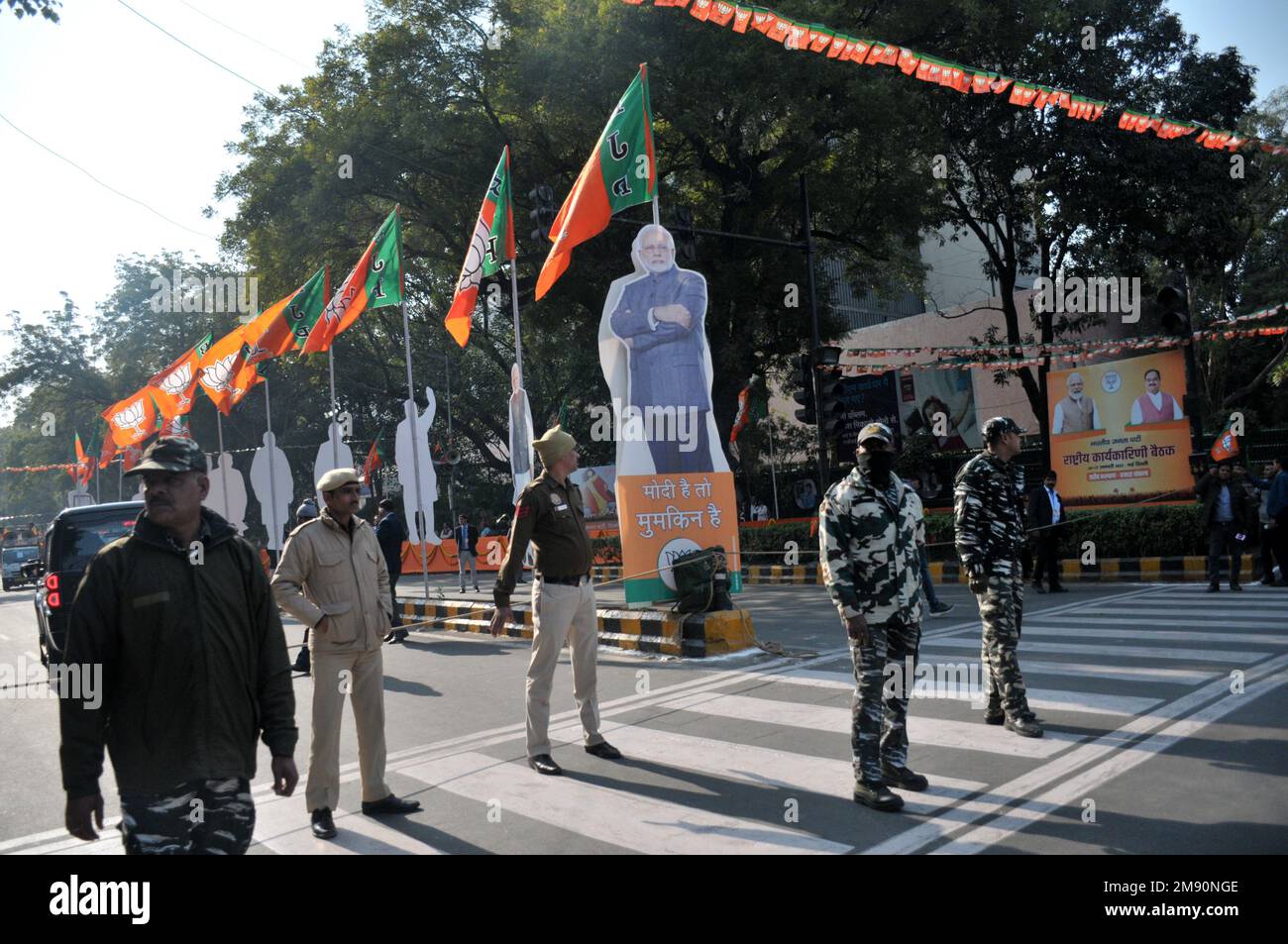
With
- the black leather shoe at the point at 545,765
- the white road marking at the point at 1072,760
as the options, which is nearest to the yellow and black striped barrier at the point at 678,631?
the black leather shoe at the point at 545,765

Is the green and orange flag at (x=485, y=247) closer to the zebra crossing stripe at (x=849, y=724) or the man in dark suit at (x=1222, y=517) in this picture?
the zebra crossing stripe at (x=849, y=724)

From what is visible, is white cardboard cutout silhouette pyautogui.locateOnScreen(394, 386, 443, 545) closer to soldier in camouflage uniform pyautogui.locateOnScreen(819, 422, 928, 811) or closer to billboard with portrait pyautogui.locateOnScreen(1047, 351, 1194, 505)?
billboard with portrait pyautogui.locateOnScreen(1047, 351, 1194, 505)

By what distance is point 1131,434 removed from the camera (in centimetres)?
1742

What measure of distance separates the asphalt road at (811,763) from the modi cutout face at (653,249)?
432 centimetres

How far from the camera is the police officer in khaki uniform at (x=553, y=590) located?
244 inches

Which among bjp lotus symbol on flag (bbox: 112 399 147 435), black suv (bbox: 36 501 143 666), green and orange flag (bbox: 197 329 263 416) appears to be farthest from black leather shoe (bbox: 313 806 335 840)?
bjp lotus symbol on flag (bbox: 112 399 147 435)

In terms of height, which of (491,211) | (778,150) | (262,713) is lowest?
(262,713)

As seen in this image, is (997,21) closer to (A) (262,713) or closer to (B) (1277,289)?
(B) (1277,289)

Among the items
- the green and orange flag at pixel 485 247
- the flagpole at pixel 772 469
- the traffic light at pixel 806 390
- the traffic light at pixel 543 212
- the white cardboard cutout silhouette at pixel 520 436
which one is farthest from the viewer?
the flagpole at pixel 772 469

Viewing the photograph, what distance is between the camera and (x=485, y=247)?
557 inches

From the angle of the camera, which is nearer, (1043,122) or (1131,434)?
(1131,434)

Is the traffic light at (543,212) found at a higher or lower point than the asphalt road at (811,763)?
higher
